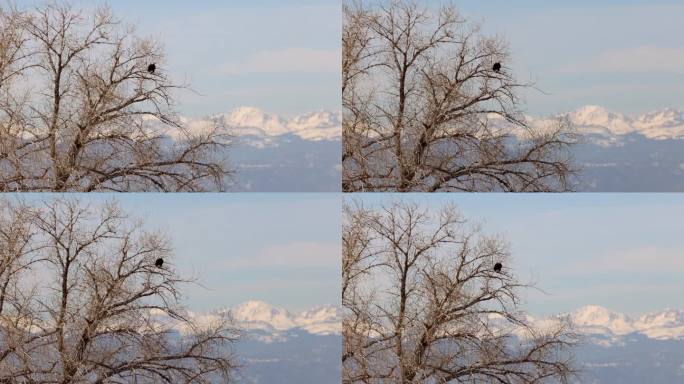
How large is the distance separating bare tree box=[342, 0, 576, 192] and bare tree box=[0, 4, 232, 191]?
3.13ft

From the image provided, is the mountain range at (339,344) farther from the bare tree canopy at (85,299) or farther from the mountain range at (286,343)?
the bare tree canopy at (85,299)

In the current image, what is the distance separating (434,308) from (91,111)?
235 centimetres

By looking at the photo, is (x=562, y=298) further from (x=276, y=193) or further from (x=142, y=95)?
(x=142, y=95)

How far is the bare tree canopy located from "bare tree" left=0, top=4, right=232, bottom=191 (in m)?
0.22

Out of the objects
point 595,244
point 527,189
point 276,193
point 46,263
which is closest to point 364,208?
point 276,193

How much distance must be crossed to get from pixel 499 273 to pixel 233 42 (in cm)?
213

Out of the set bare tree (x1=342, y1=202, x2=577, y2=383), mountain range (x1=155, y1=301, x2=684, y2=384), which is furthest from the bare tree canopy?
bare tree (x1=342, y1=202, x2=577, y2=383)

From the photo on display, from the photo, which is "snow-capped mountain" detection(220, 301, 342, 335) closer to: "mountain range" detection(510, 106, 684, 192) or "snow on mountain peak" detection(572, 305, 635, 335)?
"snow on mountain peak" detection(572, 305, 635, 335)

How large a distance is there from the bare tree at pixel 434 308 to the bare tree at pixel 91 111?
1.01 metres

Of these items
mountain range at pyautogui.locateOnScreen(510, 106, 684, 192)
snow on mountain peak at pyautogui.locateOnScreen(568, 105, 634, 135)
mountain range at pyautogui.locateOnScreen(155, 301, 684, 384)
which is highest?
snow on mountain peak at pyautogui.locateOnScreen(568, 105, 634, 135)

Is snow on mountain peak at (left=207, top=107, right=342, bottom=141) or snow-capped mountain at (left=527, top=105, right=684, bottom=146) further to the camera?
snow on mountain peak at (left=207, top=107, right=342, bottom=141)

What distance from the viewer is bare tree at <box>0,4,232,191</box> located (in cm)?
679

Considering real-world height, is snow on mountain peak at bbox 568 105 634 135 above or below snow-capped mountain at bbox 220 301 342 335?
above

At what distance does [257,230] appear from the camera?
6.97m
